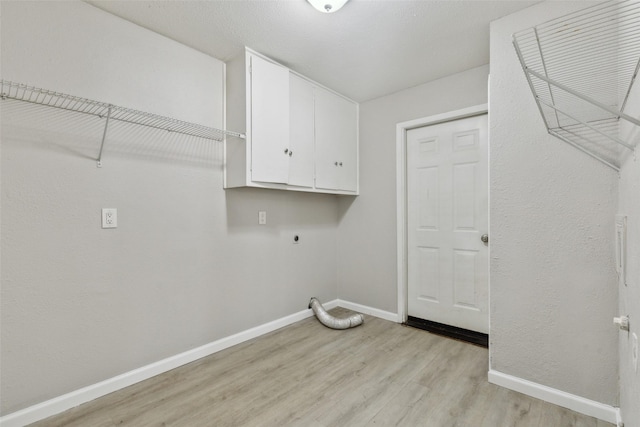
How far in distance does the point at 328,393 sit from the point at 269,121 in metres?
2.01

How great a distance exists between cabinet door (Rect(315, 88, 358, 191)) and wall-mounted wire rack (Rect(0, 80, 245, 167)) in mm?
965

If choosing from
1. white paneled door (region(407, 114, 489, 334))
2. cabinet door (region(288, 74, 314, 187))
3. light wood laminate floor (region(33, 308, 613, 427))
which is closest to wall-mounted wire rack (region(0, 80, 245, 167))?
cabinet door (region(288, 74, 314, 187))

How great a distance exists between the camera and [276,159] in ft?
8.05

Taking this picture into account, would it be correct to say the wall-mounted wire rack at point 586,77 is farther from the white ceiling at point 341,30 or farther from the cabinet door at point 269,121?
the cabinet door at point 269,121

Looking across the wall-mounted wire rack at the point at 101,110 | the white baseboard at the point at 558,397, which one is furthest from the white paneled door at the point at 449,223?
the wall-mounted wire rack at the point at 101,110

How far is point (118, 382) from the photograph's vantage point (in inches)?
74.7

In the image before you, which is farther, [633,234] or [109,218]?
[109,218]

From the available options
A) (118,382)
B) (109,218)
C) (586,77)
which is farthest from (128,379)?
(586,77)

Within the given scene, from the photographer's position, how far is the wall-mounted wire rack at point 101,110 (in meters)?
1.53

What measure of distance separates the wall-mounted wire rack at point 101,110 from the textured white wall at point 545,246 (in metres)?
1.87

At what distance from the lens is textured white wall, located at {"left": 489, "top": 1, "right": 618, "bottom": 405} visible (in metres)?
1.65

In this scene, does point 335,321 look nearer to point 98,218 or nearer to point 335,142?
point 335,142

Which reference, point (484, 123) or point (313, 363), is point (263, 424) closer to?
point (313, 363)

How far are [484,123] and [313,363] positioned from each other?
2466 millimetres
